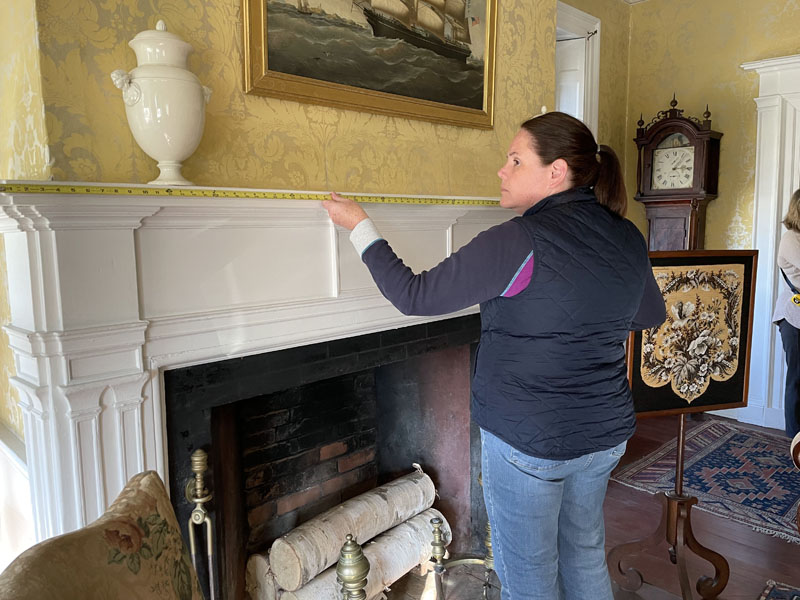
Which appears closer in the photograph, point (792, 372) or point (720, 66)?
point (792, 372)

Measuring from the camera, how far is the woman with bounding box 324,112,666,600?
4.00 ft

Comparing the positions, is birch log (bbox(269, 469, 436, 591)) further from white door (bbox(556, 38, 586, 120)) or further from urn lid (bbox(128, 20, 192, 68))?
white door (bbox(556, 38, 586, 120))

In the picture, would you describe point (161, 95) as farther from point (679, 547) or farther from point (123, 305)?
point (679, 547)

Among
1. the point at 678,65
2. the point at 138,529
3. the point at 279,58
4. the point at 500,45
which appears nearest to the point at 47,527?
the point at 138,529

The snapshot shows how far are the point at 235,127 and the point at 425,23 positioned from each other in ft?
2.59

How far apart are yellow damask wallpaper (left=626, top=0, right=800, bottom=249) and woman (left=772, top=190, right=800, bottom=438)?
73cm

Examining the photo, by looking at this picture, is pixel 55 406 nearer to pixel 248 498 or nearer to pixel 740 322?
pixel 248 498

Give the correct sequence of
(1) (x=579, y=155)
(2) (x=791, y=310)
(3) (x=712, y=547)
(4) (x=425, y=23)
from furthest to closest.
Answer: (2) (x=791, y=310) < (3) (x=712, y=547) < (4) (x=425, y=23) < (1) (x=579, y=155)

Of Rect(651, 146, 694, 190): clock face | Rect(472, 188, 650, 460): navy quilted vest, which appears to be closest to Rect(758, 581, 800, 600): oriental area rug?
Rect(472, 188, 650, 460): navy quilted vest

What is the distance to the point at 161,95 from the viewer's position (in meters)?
1.18

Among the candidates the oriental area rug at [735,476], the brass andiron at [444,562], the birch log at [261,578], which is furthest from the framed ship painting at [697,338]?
the birch log at [261,578]

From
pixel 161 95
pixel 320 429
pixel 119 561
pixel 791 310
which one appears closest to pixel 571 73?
pixel 791 310

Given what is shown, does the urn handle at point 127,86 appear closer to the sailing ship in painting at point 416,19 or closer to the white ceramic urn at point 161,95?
the white ceramic urn at point 161,95

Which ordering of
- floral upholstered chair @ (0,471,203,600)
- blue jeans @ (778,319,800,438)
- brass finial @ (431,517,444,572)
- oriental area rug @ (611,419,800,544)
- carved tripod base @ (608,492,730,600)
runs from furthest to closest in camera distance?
blue jeans @ (778,319,800,438) → oriental area rug @ (611,419,800,544) → carved tripod base @ (608,492,730,600) → brass finial @ (431,517,444,572) → floral upholstered chair @ (0,471,203,600)
